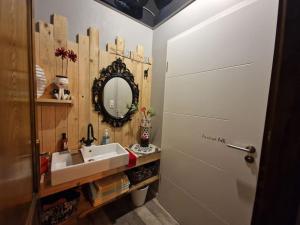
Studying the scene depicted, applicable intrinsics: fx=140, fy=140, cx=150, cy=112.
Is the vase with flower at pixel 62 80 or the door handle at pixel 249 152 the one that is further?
the vase with flower at pixel 62 80

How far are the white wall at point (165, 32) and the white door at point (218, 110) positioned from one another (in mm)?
111

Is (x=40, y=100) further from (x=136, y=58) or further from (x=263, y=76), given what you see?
(x=263, y=76)

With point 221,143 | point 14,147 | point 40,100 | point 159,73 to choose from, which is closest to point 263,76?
point 221,143

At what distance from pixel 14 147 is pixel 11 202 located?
16 centimetres

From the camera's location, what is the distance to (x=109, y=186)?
1.44 meters

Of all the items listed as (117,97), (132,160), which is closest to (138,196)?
(132,160)

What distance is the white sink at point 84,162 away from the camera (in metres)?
1.14

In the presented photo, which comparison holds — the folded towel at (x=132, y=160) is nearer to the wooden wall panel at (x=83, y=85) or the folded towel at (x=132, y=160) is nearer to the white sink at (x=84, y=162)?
the white sink at (x=84, y=162)

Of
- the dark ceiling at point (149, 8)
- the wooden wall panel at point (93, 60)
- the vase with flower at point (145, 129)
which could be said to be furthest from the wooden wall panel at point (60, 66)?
the vase with flower at point (145, 129)

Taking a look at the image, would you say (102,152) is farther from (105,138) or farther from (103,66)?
(103,66)

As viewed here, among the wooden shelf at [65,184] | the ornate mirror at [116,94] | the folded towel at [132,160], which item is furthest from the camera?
the ornate mirror at [116,94]

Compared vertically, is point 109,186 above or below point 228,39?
below

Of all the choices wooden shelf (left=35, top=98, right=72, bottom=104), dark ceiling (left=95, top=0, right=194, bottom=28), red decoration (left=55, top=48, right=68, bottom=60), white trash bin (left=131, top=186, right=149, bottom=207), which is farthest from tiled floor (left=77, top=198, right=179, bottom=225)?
dark ceiling (left=95, top=0, right=194, bottom=28)

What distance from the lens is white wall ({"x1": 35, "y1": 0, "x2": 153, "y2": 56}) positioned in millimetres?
1292
